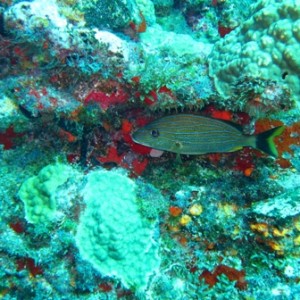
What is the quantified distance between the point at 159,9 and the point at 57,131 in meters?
3.56

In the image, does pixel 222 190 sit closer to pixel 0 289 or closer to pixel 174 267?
pixel 174 267

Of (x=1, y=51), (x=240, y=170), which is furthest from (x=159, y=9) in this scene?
(x=240, y=170)

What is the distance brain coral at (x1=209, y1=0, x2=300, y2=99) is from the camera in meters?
2.82

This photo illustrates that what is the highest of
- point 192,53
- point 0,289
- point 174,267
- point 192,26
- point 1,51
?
point 192,26

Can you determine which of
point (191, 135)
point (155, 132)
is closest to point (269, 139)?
point (191, 135)

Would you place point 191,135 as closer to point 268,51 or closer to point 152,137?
point 152,137

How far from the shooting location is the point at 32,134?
3.62m

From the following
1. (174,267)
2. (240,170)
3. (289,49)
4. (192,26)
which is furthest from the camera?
(192,26)

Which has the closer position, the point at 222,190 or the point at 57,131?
the point at 222,190

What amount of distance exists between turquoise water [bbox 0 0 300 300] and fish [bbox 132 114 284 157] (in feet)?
0.06

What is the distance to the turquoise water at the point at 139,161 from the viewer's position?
2.88 metres

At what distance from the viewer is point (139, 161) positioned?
3576 mm

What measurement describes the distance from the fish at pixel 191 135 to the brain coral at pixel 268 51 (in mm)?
412

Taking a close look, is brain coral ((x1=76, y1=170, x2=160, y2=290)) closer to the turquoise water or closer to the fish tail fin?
the turquoise water
